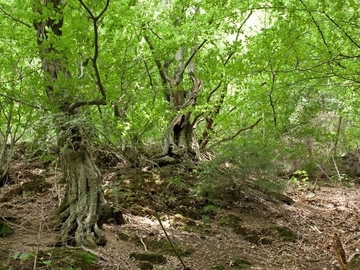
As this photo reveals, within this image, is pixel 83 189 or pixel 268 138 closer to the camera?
pixel 83 189

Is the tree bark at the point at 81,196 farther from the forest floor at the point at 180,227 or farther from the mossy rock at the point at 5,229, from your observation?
the mossy rock at the point at 5,229

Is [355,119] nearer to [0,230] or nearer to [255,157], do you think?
[255,157]

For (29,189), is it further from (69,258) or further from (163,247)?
(69,258)

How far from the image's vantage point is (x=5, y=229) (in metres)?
5.81

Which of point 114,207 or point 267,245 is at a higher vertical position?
point 114,207

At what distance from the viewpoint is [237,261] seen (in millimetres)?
5941

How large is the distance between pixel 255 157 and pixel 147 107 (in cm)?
301

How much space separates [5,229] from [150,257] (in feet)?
8.39

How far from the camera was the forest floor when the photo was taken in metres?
5.29

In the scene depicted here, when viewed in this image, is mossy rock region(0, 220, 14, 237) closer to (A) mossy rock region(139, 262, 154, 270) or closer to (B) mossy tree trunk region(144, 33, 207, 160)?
(A) mossy rock region(139, 262, 154, 270)

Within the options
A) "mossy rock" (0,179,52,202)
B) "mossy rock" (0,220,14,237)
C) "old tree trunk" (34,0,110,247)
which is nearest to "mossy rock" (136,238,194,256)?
"old tree trunk" (34,0,110,247)

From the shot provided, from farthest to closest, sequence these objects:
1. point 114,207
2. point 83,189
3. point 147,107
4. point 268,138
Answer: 1. point 268,138
2. point 147,107
3. point 114,207
4. point 83,189

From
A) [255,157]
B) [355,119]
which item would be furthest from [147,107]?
[355,119]

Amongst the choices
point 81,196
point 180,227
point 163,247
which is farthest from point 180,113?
point 163,247
